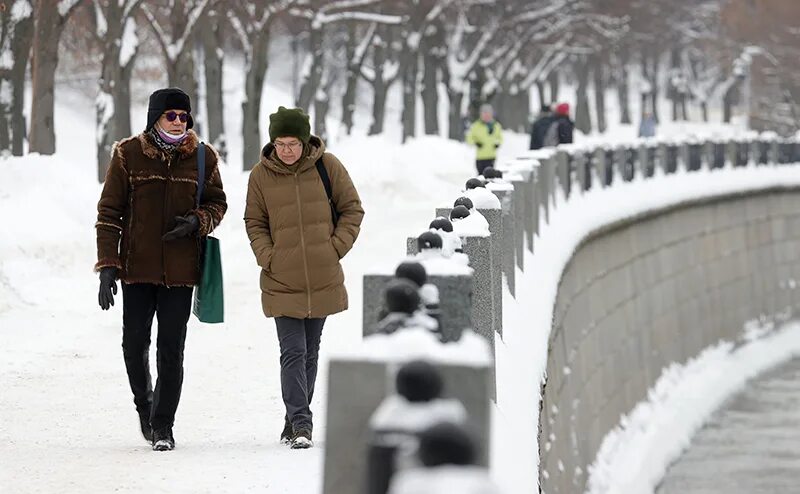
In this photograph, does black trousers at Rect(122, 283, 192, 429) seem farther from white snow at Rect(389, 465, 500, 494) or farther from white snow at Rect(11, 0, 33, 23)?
white snow at Rect(11, 0, 33, 23)

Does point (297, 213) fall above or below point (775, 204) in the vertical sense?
above

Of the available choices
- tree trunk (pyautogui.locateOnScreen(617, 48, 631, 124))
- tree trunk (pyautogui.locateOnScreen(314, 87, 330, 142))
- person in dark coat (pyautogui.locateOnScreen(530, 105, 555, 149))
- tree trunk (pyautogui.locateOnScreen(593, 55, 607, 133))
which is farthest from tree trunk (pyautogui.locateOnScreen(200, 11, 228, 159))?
tree trunk (pyautogui.locateOnScreen(617, 48, 631, 124))

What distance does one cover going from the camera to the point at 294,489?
24.4 feet

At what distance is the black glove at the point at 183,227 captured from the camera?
8508 millimetres

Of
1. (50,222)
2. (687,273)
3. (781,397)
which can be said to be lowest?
(781,397)

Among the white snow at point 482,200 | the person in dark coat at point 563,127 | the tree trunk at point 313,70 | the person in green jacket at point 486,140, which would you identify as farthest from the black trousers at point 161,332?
the tree trunk at point 313,70

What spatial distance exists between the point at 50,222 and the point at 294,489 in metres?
11.4

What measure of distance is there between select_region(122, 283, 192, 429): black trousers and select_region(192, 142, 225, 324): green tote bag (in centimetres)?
7

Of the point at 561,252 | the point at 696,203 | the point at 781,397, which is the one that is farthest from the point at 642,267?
the point at 561,252

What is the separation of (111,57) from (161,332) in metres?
21.0

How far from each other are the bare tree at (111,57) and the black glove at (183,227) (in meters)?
19.8

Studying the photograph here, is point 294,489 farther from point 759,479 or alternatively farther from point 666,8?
point 666,8

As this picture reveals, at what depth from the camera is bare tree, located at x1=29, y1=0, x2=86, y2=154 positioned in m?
25.5

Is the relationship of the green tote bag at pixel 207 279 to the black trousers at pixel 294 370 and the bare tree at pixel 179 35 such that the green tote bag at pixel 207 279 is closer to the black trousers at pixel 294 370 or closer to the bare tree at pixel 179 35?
the black trousers at pixel 294 370
